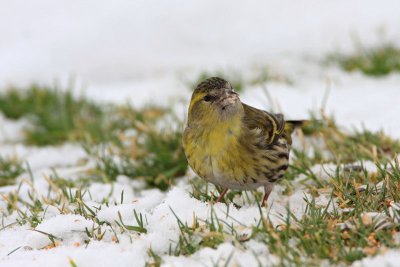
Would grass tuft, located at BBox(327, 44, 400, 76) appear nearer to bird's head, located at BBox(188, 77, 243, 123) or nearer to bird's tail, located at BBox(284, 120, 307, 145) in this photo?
bird's tail, located at BBox(284, 120, 307, 145)

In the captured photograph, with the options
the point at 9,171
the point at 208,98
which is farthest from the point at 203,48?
the point at 208,98

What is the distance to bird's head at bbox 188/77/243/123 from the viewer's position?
4.05 metres

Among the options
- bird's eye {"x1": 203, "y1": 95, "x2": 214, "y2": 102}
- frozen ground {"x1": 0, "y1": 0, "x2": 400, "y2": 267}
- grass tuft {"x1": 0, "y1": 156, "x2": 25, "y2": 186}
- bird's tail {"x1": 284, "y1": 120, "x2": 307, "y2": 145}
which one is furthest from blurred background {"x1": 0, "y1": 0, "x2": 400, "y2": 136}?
bird's eye {"x1": 203, "y1": 95, "x2": 214, "y2": 102}

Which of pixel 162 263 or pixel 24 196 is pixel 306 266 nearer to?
pixel 162 263

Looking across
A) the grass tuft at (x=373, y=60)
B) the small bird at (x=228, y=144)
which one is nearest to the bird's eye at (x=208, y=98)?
the small bird at (x=228, y=144)

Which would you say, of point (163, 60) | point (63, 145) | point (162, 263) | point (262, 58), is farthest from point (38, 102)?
point (162, 263)

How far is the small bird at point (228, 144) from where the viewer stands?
13.1 feet

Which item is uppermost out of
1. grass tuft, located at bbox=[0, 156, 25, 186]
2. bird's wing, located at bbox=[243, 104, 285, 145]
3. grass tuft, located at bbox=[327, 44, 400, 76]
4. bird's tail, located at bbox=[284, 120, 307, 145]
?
grass tuft, located at bbox=[327, 44, 400, 76]

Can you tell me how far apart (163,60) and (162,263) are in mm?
5484

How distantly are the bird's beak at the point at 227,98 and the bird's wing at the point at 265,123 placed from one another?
17 centimetres

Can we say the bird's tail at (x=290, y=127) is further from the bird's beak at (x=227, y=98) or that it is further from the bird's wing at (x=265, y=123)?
the bird's beak at (x=227, y=98)

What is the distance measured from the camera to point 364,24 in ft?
27.8

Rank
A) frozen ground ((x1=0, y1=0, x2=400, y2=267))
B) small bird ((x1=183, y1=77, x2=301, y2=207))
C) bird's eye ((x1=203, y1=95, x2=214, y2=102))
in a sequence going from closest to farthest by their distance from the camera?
small bird ((x1=183, y1=77, x2=301, y2=207)) → bird's eye ((x1=203, y1=95, x2=214, y2=102)) → frozen ground ((x1=0, y1=0, x2=400, y2=267))

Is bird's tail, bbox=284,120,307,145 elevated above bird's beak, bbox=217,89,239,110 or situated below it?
below
